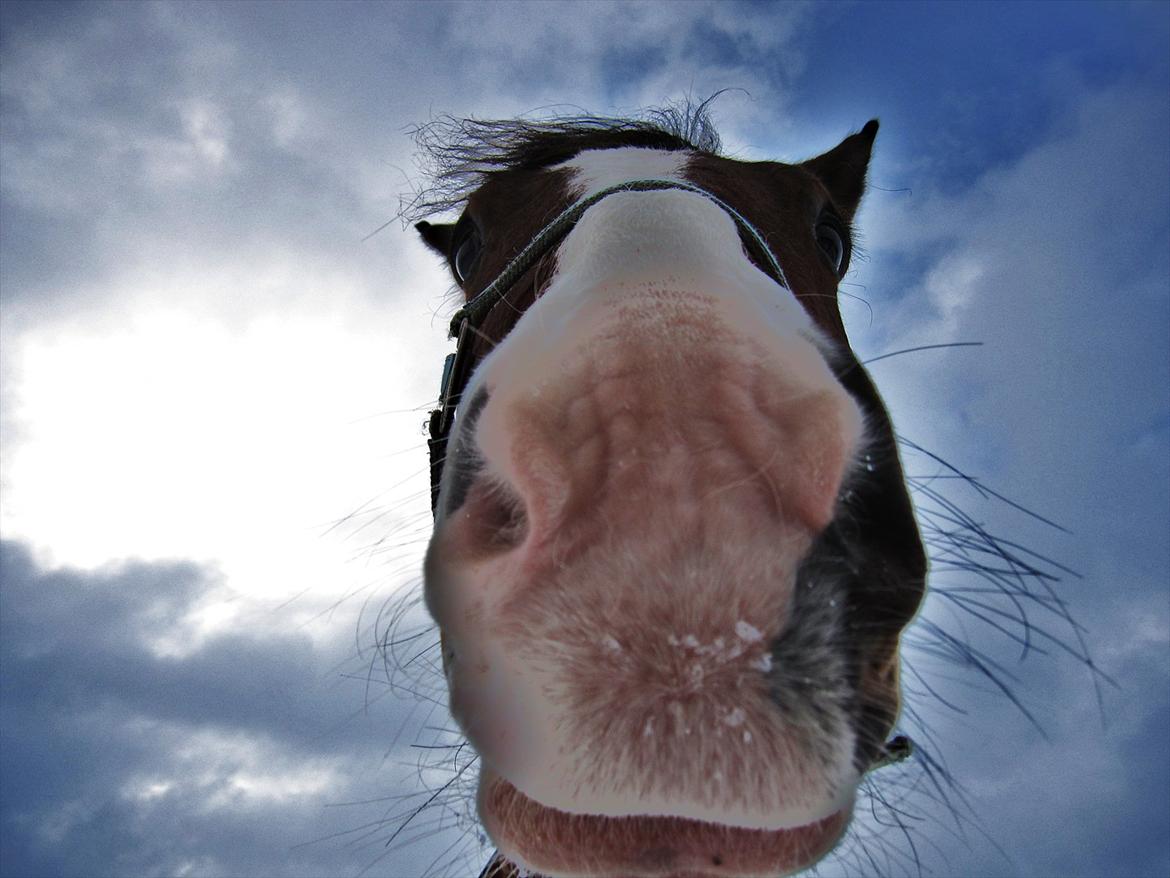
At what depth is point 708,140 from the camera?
14.9 feet

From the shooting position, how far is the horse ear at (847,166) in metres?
4.13

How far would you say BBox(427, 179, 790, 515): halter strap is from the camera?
7.09 feet

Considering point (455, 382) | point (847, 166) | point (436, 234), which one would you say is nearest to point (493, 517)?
point (455, 382)

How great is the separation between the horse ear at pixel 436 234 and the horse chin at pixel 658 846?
350 cm

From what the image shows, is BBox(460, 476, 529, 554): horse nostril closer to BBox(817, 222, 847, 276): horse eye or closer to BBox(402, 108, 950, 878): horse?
BBox(402, 108, 950, 878): horse

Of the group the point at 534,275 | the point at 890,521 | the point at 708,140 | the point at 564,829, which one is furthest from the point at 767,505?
the point at 708,140

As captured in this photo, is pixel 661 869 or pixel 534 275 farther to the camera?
pixel 534 275

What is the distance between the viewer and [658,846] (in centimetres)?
154

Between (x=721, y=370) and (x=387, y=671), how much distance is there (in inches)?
58.7

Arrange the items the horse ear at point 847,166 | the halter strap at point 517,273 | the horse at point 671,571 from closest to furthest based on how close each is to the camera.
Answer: the horse at point 671,571, the halter strap at point 517,273, the horse ear at point 847,166

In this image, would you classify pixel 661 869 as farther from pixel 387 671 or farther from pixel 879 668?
pixel 387 671

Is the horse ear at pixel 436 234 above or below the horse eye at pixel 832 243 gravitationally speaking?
above

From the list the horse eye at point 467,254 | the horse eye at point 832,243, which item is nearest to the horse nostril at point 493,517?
Result: the horse eye at point 467,254

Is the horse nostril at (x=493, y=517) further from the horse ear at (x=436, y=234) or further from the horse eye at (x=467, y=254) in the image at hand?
→ the horse ear at (x=436, y=234)
